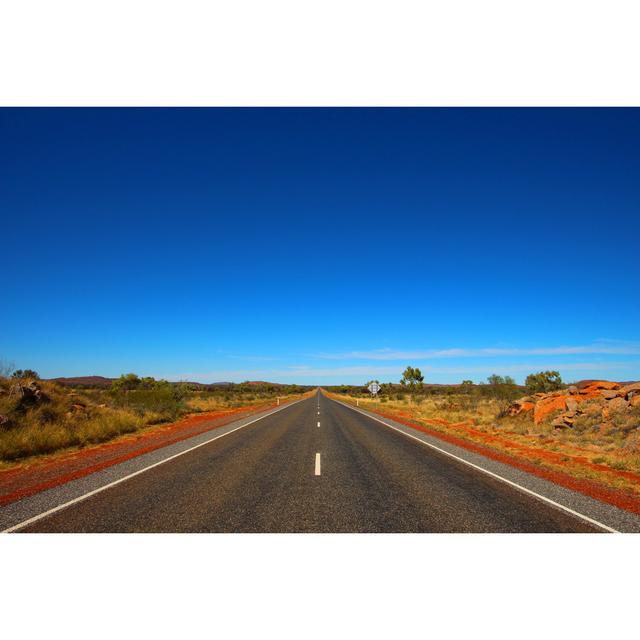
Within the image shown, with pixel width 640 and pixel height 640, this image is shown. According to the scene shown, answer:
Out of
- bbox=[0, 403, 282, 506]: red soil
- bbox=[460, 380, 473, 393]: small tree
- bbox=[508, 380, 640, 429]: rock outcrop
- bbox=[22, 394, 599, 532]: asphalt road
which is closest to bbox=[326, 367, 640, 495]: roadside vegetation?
bbox=[508, 380, 640, 429]: rock outcrop

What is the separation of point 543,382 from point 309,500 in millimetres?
40565

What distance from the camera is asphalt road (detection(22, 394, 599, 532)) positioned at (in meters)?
4.84

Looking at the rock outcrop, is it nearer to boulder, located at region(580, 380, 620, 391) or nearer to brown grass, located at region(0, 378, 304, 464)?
boulder, located at region(580, 380, 620, 391)

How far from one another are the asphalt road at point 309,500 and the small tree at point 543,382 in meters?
32.0

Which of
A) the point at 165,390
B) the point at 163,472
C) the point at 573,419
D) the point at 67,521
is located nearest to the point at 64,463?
the point at 163,472

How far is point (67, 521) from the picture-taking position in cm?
493

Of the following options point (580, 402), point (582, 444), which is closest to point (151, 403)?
point (582, 444)

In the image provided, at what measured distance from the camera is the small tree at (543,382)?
3553 centimetres

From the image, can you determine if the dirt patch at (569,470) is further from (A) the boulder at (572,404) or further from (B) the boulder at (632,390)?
(B) the boulder at (632,390)

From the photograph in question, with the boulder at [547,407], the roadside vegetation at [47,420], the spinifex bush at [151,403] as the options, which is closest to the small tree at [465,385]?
the boulder at [547,407]

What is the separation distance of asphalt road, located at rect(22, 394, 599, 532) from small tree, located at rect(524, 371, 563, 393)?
105ft

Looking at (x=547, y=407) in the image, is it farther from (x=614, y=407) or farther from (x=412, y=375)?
(x=412, y=375)
